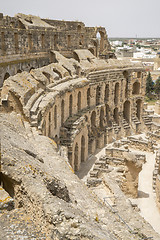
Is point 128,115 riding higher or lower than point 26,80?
lower

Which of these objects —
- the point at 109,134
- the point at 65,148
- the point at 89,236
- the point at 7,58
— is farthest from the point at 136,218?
the point at 109,134

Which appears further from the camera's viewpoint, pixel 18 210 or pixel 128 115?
pixel 128 115

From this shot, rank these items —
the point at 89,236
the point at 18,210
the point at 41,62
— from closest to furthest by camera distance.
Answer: the point at 89,236, the point at 18,210, the point at 41,62

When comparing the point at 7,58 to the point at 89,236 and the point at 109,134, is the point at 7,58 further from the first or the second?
the point at 89,236

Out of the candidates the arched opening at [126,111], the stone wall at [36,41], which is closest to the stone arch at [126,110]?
the arched opening at [126,111]

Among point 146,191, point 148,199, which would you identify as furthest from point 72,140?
point 148,199

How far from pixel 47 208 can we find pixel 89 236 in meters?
0.90

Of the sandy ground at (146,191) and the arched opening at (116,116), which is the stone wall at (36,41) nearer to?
the arched opening at (116,116)

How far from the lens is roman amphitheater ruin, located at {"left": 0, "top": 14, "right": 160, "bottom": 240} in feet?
17.2

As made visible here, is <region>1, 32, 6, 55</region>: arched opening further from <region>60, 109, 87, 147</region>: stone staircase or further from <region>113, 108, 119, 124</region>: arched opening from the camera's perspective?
<region>113, 108, 119, 124</region>: arched opening

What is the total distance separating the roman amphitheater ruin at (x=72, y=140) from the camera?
5.23 meters

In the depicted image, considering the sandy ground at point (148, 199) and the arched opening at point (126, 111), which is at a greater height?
the arched opening at point (126, 111)

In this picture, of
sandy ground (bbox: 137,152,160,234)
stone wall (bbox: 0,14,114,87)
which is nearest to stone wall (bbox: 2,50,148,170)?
stone wall (bbox: 0,14,114,87)

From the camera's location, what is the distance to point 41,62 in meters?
23.8
